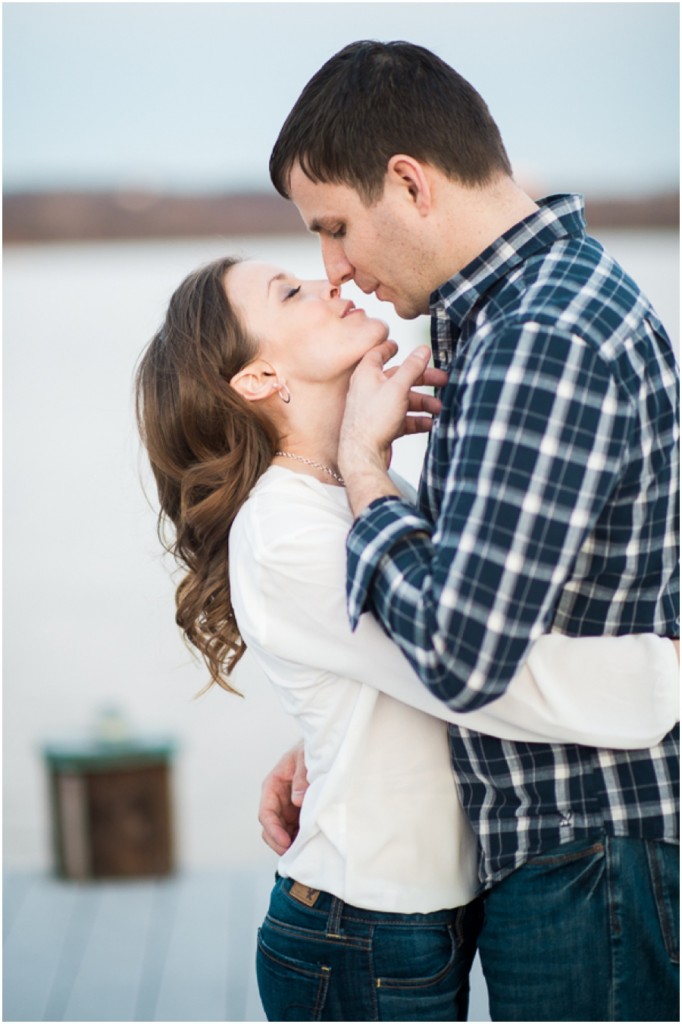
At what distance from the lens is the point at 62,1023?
3.32m

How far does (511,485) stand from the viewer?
1368mm

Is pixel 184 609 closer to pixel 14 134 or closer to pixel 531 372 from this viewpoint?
pixel 531 372

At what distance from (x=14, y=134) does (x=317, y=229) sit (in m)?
26.3

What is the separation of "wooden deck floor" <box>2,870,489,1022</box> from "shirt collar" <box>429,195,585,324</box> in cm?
255

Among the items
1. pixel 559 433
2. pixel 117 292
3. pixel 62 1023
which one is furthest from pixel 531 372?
pixel 117 292

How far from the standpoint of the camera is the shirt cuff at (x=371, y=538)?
4.80 ft

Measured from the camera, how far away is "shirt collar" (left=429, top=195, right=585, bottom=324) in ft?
5.37

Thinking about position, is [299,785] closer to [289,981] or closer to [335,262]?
[289,981]

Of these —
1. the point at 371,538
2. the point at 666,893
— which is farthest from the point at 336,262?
the point at 666,893

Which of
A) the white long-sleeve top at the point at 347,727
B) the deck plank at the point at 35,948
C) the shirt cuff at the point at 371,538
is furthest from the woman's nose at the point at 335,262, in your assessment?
the deck plank at the point at 35,948

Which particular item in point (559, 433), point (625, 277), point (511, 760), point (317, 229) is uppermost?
point (317, 229)

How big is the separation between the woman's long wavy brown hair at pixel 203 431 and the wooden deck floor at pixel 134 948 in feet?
6.54

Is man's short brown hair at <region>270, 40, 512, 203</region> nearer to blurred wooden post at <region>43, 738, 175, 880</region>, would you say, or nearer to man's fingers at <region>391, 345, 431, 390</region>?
man's fingers at <region>391, 345, 431, 390</region>

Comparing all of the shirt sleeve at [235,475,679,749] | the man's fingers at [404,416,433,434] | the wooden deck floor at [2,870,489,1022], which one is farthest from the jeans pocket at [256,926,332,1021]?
the wooden deck floor at [2,870,489,1022]
